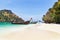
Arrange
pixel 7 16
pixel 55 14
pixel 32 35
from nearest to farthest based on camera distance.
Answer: pixel 32 35 < pixel 55 14 < pixel 7 16

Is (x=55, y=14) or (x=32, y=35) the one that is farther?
(x=55, y=14)

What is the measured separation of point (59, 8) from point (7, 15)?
10173 centimetres

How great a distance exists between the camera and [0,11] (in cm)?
14688

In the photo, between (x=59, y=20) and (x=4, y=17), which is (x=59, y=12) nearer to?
(x=59, y=20)

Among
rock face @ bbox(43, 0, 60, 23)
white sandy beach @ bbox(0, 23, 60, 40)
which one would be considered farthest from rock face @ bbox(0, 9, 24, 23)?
white sandy beach @ bbox(0, 23, 60, 40)

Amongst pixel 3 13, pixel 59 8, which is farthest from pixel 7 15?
pixel 59 8

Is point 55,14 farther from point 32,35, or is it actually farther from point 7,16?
point 7,16

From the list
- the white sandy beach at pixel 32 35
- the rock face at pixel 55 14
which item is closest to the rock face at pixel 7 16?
the rock face at pixel 55 14

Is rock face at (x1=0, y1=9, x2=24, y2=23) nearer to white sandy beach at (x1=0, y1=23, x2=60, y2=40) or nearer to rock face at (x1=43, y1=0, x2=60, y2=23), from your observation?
rock face at (x1=43, y1=0, x2=60, y2=23)

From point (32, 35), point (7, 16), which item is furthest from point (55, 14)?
point (7, 16)

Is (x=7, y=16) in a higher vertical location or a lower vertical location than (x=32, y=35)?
lower

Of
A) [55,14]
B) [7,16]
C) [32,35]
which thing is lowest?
[7,16]

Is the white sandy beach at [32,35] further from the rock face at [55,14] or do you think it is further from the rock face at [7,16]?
the rock face at [7,16]

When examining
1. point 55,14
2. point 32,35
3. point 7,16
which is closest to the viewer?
point 32,35
